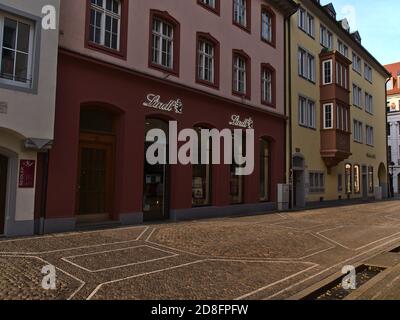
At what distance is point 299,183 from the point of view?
2314 centimetres

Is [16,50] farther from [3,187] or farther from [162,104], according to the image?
[162,104]

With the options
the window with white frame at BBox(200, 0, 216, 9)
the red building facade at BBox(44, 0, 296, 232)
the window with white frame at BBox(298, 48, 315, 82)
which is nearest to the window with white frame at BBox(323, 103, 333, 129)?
the window with white frame at BBox(298, 48, 315, 82)

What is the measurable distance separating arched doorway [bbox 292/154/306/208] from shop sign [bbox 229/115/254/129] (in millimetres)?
5184

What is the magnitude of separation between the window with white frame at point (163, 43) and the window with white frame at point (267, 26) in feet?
23.9

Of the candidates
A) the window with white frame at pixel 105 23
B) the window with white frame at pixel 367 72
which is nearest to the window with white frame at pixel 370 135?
the window with white frame at pixel 367 72

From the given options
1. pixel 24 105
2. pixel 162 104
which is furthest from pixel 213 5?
pixel 24 105

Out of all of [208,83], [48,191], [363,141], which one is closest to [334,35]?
[363,141]

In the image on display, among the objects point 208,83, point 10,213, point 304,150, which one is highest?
point 208,83

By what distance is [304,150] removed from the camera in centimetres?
2339

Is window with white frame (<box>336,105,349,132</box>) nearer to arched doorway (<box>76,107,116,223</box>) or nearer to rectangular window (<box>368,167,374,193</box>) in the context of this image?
rectangular window (<box>368,167,374,193</box>)

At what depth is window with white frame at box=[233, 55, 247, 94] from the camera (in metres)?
18.1

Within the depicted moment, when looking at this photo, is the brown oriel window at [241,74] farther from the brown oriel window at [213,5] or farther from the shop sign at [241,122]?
the brown oriel window at [213,5]

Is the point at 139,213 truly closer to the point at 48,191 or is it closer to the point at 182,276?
the point at 48,191
